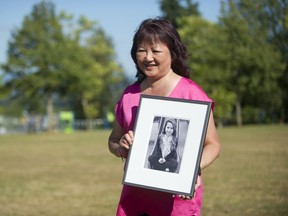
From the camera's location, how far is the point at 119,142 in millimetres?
3211

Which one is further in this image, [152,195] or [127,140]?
[152,195]

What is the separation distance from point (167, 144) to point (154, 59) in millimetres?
503

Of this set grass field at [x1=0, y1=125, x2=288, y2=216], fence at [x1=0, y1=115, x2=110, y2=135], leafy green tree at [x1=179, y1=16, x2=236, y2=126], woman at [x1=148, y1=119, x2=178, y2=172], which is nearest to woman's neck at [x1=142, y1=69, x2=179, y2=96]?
woman at [x1=148, y1=119, x2=178, y2=172]

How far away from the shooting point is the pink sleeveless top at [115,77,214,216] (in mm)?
3117

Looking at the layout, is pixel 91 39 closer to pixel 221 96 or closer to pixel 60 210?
pixel 221 96

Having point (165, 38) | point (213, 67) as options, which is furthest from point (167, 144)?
point (213, 67)

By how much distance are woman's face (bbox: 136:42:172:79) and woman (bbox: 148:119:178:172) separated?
0.32 metres

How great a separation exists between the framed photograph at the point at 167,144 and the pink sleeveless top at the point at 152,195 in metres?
0.15

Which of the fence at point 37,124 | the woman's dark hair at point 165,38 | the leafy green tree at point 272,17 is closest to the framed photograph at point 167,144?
the woman's dark hair at point 165,38

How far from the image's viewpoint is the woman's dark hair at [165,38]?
311 cm

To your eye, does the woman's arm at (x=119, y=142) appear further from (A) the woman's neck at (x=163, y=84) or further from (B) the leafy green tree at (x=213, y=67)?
(B) the leafy green tree at (x=213, y=67)

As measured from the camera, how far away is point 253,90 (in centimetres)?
4694

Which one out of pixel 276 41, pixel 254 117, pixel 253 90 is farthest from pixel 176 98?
pixel 254 117

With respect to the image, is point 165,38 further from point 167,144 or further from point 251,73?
point 251,73
